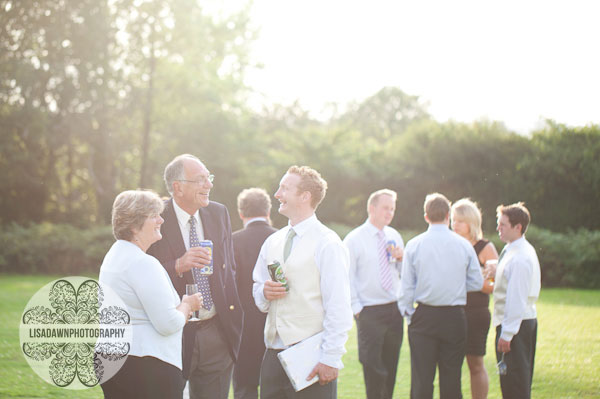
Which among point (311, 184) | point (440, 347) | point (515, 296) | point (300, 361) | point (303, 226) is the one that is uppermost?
point (311, 184)

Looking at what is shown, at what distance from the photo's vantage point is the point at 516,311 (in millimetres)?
Result: 5410

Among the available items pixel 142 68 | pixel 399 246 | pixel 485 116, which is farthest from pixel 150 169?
pixel 399 246

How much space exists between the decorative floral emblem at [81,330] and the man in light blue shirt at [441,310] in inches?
117

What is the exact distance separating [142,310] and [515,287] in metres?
3.47

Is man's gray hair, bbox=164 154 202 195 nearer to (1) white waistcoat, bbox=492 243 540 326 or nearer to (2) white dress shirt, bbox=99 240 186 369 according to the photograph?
(2) white dress shirt, bbox=99 240 186 369

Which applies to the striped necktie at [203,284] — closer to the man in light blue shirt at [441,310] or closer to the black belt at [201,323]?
the black belt at [201,323]

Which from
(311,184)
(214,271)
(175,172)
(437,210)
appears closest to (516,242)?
(437,210)

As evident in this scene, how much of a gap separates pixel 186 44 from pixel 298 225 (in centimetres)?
3164

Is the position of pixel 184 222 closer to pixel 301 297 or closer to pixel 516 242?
pixel 301 297

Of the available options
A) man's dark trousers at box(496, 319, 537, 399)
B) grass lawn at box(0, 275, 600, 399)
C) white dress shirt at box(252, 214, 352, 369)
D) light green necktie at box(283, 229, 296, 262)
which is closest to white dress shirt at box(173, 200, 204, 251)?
light green necktie at box(283, 229, 296, 262)

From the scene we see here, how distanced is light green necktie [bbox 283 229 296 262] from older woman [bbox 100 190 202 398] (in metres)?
0.82

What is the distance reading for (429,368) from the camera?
5629 mm

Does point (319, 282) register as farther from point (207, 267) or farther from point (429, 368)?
point (429, 368)

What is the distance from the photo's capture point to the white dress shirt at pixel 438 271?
18.4ft
